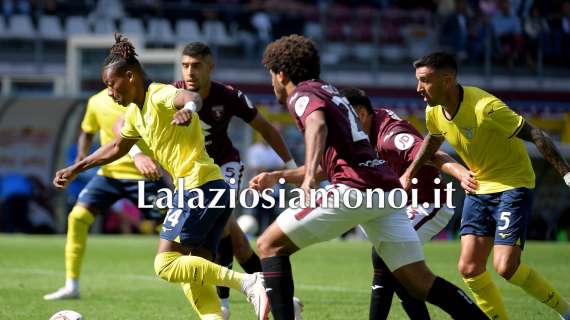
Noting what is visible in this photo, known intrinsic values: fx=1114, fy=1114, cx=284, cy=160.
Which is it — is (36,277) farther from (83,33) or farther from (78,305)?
(83,33)

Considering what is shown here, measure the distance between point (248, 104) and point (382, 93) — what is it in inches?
688

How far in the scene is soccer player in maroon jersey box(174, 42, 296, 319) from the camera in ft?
32.0

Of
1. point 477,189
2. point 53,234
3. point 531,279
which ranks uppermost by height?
point 477,189

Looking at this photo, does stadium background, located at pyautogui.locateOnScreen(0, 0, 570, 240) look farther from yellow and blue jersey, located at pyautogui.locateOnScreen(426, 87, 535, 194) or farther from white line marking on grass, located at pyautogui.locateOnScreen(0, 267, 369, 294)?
yellow and blue jersey, located at pyautogui.locateOnScreen(426, 87, 535, 194)

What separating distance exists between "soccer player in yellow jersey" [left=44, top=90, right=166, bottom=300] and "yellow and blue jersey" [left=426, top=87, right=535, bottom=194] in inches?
134

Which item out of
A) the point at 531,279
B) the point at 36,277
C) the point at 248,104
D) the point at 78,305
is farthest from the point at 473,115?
the point at 36,277

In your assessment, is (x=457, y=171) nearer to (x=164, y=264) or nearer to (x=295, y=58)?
(x=295, y=58)

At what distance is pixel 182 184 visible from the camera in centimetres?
796

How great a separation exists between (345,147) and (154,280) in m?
6.70

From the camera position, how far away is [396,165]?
9039 mm

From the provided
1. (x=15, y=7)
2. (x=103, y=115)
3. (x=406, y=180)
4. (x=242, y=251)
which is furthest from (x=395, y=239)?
(x=15, y=7)

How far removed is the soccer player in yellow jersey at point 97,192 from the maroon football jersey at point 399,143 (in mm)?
2881

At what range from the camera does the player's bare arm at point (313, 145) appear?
6566 millimetres

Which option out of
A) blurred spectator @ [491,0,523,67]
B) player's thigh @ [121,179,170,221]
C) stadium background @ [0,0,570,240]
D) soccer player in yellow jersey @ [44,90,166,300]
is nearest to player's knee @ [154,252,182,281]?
soccer player in yellow jersey @ [44,90,166,300]
